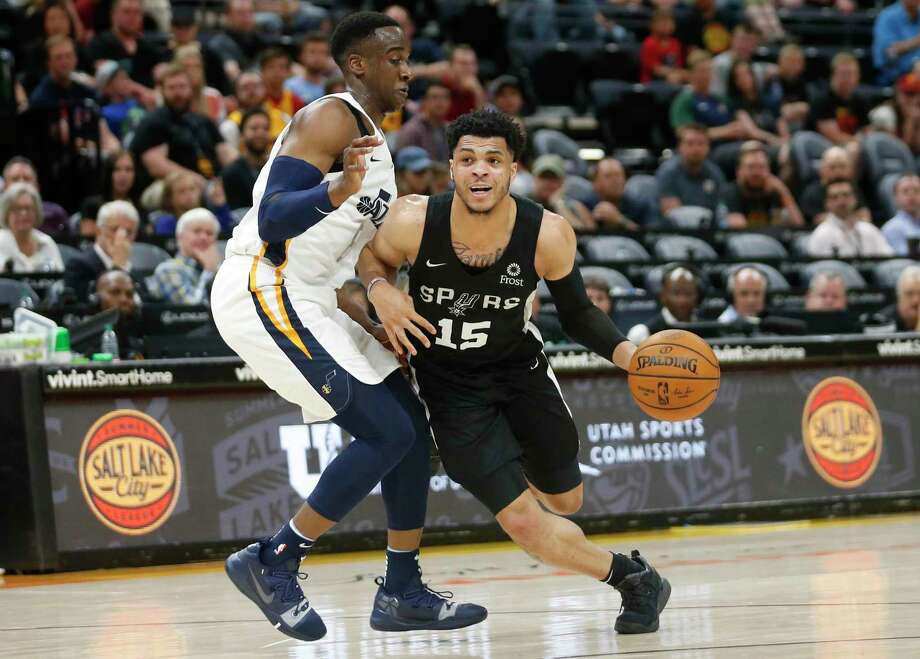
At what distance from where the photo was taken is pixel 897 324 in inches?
427

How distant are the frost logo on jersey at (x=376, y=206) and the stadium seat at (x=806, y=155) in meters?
10.2

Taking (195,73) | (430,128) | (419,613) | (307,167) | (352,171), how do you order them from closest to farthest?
(352,171)
(307,167)
(419,613)
(195,73)
(430,128)

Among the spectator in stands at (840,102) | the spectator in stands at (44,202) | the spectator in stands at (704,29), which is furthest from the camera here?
the spectator in stands at (704,29)

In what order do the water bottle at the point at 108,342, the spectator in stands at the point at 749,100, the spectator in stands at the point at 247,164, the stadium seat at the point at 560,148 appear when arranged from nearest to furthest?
the water bottle at the point at 108,342 < the spectator in stands at the point at 247,164 < the stadium seat at the point at 560,148 < the spectator in stands at the point at 749,100

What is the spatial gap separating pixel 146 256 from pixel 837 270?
18.3ft

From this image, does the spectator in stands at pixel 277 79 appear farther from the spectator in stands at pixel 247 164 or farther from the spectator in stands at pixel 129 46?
the spectator in stands at pixel 247 164

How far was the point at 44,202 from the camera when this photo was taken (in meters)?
12.1

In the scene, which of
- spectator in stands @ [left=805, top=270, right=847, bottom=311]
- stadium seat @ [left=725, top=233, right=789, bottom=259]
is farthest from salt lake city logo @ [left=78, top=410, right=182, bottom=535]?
stadium seat @ [left=725, top=233, right=789, bottom=259]

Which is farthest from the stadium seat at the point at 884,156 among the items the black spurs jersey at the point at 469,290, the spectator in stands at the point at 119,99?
the black spurs jersey at the point at 469,290

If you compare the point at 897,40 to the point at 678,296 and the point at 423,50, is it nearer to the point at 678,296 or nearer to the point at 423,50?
the point at 423,50

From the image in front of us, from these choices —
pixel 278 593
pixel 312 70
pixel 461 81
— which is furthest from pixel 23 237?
pixel 278 593

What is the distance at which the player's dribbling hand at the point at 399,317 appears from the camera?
5.20 m

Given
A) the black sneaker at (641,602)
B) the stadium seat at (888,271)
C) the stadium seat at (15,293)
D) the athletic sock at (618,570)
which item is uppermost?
the stadium seat at (15,293)

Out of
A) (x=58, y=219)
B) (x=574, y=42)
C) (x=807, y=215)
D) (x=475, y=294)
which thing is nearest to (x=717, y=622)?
(x=475, y=294)
